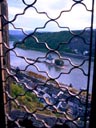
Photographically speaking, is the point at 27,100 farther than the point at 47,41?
Yes

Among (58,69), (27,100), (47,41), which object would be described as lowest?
(27,100)

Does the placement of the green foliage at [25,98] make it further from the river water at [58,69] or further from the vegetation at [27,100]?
the river water at [58,69]

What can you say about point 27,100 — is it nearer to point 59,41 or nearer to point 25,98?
point 25,98

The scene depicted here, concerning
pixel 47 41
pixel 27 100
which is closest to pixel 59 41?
pixel 47 41

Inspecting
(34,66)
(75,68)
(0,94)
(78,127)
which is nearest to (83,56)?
(75,68)

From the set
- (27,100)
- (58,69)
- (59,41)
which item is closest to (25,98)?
(27,100)

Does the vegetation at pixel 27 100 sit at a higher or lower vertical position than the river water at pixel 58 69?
lower

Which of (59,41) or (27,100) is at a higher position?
(59,41)
